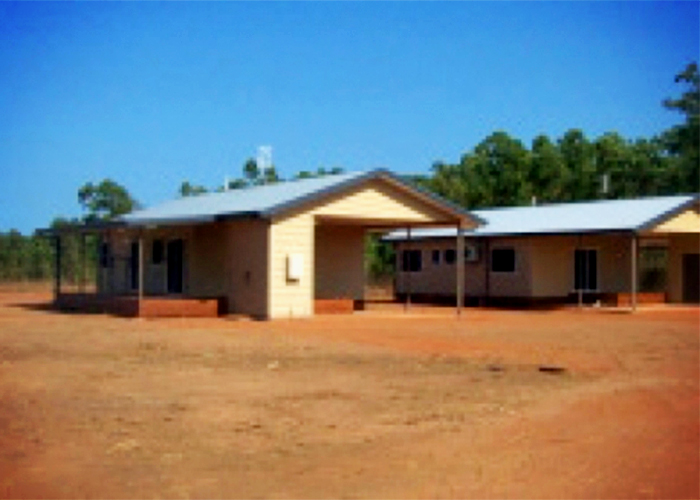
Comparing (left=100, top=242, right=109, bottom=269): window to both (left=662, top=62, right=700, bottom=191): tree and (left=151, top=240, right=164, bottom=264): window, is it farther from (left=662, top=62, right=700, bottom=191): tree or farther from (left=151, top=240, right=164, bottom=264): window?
(left=662, top=62, right=700, bottom=191): tree

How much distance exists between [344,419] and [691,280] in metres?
30.2

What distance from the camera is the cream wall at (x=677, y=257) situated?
3603 centimetres

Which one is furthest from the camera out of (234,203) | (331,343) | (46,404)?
(234,203)

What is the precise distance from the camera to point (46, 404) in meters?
10.3

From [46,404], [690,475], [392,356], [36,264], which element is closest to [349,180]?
[392,356]

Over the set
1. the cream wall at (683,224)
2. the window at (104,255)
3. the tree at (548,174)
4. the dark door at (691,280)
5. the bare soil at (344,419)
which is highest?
the tree at (548,174)

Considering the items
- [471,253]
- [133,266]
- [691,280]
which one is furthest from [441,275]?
[133,266]

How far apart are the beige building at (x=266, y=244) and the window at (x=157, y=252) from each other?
32 millimetres

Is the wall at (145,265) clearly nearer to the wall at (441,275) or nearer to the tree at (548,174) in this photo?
the wall at (441,275)

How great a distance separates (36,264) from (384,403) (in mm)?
51889

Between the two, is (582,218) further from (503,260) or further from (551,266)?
(503,260)

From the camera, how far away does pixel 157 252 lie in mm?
31188

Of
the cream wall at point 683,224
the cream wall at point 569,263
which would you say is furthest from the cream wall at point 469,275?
the cream wall at point 683,224

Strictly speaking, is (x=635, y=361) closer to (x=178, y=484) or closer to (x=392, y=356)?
(x=392, y=356)
